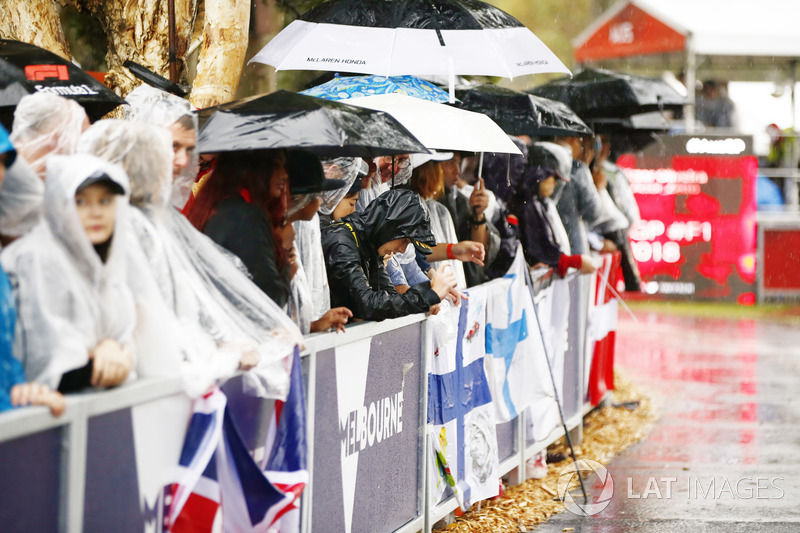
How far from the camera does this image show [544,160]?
865 cm

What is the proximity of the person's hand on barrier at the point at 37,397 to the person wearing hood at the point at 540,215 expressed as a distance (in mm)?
5734

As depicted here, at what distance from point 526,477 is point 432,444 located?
1.98m

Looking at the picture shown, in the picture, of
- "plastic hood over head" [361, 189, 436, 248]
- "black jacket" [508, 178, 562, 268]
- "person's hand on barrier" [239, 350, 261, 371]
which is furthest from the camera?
"black jacket" [508, 178, 562, 268]

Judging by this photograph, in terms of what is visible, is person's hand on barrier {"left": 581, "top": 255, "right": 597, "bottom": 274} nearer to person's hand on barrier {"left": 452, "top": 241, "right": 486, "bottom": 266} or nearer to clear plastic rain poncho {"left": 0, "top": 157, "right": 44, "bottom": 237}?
person's hand on barrier {"left": 452, "top": 241, "right": 486, "bottom": 266}

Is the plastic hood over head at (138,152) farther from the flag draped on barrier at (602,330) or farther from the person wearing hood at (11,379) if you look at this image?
the flag draped on barrier at (602,330)

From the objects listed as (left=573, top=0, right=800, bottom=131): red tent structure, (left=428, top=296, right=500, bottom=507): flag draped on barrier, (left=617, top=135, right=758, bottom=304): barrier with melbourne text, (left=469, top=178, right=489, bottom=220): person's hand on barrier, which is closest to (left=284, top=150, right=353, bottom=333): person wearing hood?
(left=428, top=296, right=500, bottom=507): flag draped on barrier

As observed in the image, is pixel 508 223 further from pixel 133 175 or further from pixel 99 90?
pixel 133 175

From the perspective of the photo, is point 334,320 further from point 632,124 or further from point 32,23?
point 632,124

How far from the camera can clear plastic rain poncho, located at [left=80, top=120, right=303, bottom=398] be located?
136 inches

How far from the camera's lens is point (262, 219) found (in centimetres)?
417

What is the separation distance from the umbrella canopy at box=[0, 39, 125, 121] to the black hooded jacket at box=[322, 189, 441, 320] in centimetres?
123

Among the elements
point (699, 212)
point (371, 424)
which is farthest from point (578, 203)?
point (699, 212)

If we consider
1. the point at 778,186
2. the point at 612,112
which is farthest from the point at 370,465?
the point at 778,186

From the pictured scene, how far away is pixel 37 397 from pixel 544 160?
20.6 feet
